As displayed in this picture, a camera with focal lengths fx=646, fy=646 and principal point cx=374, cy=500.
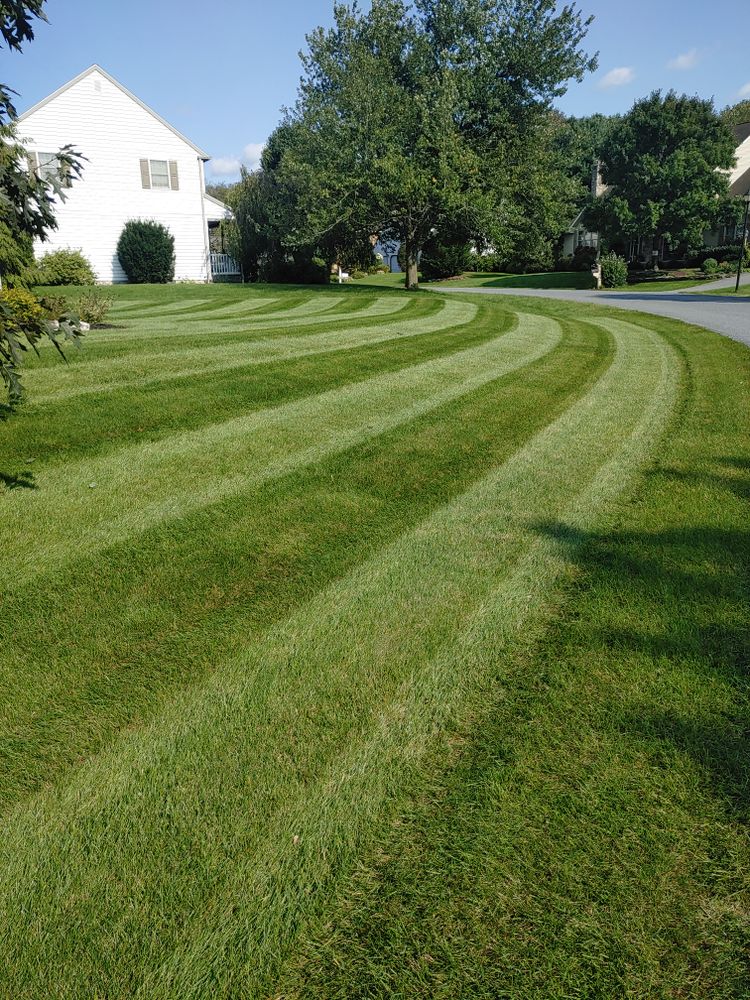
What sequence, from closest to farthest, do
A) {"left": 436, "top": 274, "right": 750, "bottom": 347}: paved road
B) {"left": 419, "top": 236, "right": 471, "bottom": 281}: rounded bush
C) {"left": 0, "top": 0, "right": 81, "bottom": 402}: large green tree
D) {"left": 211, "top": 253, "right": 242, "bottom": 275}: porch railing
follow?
{"left": 0, "top": 0, "right": 81, "bottom": 402}: large green tree < {"left": 436, "top": 274, "right": 750, "bottom": 347}: paved road < {"left": 211, "top": 253, "right": 242, "bottom": 275}: porch railing < {"left": 419, "top": 236, "right": 471, "bottom": 281}: rounded bush

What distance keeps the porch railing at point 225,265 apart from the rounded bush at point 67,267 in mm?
9787

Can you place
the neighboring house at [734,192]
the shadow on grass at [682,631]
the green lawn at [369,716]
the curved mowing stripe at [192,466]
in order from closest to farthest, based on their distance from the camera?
1. the green lawn at [369,716]
2. the shadow on grass at [682,631]
3. the curved mowing stripe at [192,466]
4. the neighboring house at [734,192]

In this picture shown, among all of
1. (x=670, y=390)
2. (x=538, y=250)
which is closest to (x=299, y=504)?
(x=670, y=390)

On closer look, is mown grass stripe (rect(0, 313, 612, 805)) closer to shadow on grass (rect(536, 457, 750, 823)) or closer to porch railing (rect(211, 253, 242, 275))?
shadow on grass (rect(536, 457, 750, 823))

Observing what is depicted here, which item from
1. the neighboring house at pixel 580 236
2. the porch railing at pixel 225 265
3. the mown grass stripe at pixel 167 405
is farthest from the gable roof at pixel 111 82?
the neighboring house at pixel 580 236

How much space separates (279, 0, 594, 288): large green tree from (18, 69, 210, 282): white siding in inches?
270

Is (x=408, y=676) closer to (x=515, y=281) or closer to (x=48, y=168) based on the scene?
(x=48, y=168)

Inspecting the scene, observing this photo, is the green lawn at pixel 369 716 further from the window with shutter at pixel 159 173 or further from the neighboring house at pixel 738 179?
the neighboring house at pixel 738 179

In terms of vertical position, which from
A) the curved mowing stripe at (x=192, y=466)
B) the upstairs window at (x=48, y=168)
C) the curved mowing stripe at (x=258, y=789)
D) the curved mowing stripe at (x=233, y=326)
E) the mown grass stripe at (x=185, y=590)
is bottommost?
the curved mowing stripe at (x=258, y=789)

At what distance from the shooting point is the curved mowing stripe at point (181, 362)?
21.9 ft

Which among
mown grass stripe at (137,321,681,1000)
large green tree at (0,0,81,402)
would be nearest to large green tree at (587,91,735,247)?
mown grass stripe at (137,321,681,1000)

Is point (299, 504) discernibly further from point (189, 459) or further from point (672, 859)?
point (672, 859)

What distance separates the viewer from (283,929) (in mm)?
1657

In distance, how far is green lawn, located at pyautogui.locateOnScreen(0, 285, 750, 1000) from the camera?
5.30ft
